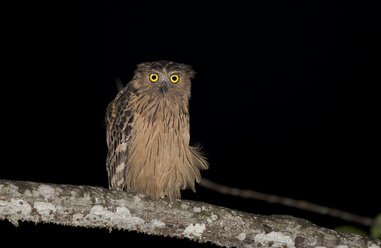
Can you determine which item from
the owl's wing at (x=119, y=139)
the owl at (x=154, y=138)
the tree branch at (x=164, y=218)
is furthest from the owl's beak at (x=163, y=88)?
the tree branch at (x=164, y=218)

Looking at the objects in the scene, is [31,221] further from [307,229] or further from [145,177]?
[307,229]

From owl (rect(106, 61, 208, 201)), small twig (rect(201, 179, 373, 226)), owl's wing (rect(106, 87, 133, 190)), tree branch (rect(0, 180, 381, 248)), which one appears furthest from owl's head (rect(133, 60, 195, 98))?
small twig (rect(201, 179, 373, 226))

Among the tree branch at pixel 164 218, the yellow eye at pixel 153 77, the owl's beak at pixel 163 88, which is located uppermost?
the yellow eye at pixel 153 77

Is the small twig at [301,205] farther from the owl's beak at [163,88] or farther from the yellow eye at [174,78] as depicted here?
the yellow eye at [174,78]

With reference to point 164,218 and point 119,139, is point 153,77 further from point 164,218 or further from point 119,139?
point 164,218

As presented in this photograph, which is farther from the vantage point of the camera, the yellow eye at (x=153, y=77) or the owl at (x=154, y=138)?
the yellow eye at (x=153, y=77)

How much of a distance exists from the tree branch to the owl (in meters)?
0.46

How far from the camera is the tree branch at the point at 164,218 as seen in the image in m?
2.07

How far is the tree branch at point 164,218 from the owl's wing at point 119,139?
0.77m

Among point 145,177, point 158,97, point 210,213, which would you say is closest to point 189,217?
point 210,213

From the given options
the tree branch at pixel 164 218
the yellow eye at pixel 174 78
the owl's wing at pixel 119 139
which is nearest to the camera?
the tree branch at pixel 164 218

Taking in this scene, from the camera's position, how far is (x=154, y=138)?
9.76 feet

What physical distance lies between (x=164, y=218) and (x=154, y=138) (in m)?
0.77

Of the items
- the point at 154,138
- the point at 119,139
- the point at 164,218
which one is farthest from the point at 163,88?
the point at 164,218
